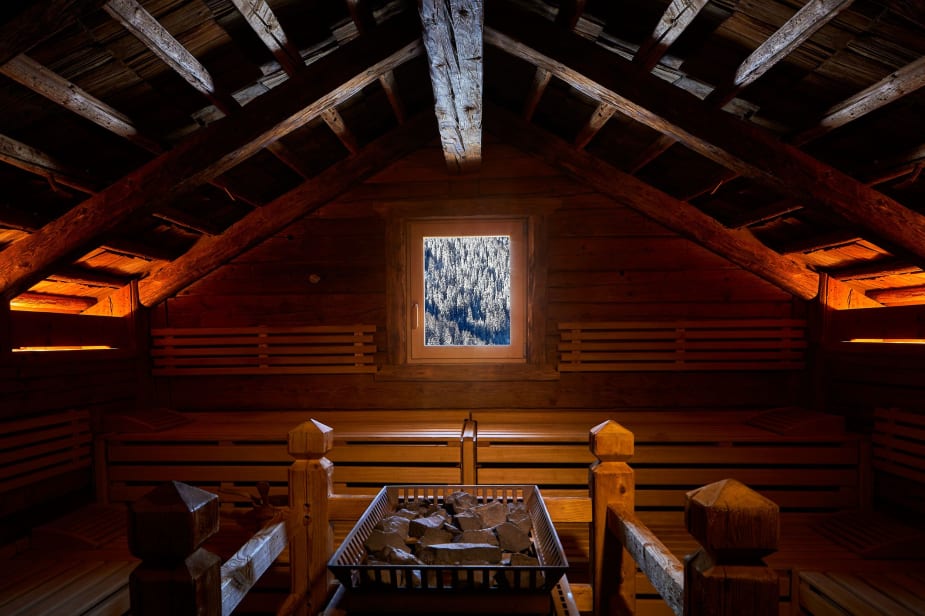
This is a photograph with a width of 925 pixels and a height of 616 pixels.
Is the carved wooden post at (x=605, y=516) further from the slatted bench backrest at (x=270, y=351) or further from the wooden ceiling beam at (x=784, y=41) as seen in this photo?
the slatted bench backrest at (x=270, y=351)

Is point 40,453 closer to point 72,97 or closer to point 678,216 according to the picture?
point 72,97

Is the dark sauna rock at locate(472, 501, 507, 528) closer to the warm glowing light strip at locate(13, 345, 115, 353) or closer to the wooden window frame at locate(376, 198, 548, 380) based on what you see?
the wooden window frame at locate(376, 198, 548, 380)

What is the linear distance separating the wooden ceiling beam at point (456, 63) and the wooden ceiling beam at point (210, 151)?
352 millimetres

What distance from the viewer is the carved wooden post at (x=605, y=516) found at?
1778mm

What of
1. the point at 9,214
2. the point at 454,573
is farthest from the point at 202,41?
the point at 454,573

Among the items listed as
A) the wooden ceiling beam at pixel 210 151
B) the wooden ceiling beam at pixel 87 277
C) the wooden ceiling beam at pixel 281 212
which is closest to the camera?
the wooden ceiling beam at pixel 210 151

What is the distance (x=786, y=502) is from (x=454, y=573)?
10.1 feet

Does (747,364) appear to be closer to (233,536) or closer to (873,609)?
(873,609)

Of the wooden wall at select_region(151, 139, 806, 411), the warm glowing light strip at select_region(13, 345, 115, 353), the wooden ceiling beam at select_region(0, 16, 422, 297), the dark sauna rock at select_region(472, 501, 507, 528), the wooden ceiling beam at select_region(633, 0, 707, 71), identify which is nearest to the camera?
the dark sauna rock at select_region(472, 501, 507, 528)

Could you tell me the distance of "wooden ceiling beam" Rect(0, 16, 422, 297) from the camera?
2.72m

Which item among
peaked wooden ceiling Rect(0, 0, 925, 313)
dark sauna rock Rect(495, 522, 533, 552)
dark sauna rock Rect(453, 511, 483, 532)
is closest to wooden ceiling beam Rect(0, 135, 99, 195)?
peaked wooden ceiling Rect(0, 0, 925, 313)

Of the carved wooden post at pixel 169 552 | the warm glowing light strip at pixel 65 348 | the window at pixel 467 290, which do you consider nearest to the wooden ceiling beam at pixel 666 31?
→ the window at pixel 467 290

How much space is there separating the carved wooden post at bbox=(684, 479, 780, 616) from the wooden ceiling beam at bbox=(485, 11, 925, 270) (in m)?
2.22

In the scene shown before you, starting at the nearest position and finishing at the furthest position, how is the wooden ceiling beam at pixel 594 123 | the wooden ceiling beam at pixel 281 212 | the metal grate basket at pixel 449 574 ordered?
1. the metal grate basket at pixel 449 574
2. the wooden ceiling beam at pixel 594 123
3. the wooden ceiling beam at pixel 281 212
